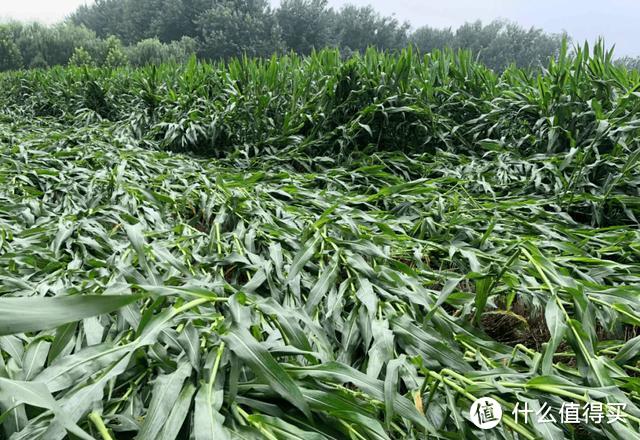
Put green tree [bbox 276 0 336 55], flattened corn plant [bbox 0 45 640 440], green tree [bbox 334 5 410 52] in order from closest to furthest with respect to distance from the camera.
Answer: flattened corn plant [bbox 0 45 640 440] → green tree [bbox 276 0 336 55] → green tree [bbox 334 5 410 52]

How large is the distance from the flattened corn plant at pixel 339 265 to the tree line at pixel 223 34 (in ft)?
73.6

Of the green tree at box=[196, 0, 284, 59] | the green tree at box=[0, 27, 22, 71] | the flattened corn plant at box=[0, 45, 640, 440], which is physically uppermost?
the green tree at box=[196, 0, 284, 59]

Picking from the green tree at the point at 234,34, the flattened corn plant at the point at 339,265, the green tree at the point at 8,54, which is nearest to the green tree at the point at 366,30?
the green tree at the point at 234,34

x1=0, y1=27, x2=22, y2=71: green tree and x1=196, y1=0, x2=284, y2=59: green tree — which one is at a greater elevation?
x1=196, y1=0, x2=284, y2=59: green tree

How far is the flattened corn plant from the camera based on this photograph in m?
0.68

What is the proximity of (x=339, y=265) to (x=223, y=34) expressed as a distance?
34.7 m

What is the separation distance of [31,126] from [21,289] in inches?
142

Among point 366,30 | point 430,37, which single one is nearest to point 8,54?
point 366,30

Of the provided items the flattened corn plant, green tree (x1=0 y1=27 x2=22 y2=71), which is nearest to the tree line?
green tree (x1=0 y1=27 x2=22 y2=71)

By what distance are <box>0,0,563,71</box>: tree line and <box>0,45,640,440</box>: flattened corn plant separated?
22.4m

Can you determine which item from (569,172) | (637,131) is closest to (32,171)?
(569,172)

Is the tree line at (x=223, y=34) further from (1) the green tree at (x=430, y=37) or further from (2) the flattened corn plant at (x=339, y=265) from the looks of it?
(2) the flattened corn plant at (x=339, y=265)

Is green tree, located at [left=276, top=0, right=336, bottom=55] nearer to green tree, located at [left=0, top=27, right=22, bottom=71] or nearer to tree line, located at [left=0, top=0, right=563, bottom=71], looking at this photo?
tree line, located at [left=0, top=0, right=563, bottom=71]

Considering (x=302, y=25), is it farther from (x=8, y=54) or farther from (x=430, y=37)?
(x=8, y=54)
